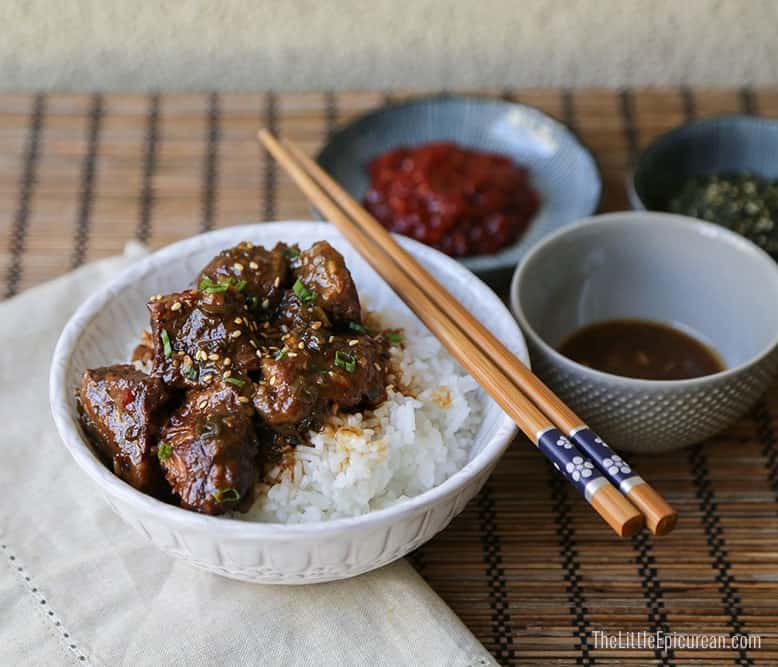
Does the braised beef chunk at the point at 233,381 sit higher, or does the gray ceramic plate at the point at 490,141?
the braised beef chunk at the point at 233,381

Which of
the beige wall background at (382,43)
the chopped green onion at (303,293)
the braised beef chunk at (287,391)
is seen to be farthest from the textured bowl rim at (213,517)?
the beige wall background at (382,43)

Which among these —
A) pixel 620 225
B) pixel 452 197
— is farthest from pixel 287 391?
pixel 452 197

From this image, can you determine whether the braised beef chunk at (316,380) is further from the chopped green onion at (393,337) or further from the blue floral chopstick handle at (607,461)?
the blue floral chopstick handle at (607,461)

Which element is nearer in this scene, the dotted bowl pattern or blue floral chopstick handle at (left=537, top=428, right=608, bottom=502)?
blue floral chopstick handle at (left=537, top=428, right=608, bottom=502)

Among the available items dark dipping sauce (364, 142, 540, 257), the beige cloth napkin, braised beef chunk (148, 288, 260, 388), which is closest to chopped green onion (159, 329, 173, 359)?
braised beef chunk (148, 288, 260, 388)

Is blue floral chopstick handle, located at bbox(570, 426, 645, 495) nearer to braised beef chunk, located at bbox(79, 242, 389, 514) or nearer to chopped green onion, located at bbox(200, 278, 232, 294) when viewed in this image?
braised beef chunk, located at bbox(79, 242, 389, 514)

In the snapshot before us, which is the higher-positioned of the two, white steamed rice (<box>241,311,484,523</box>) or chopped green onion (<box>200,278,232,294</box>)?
chopped green onion (<box>200,278,232,294</box>)
